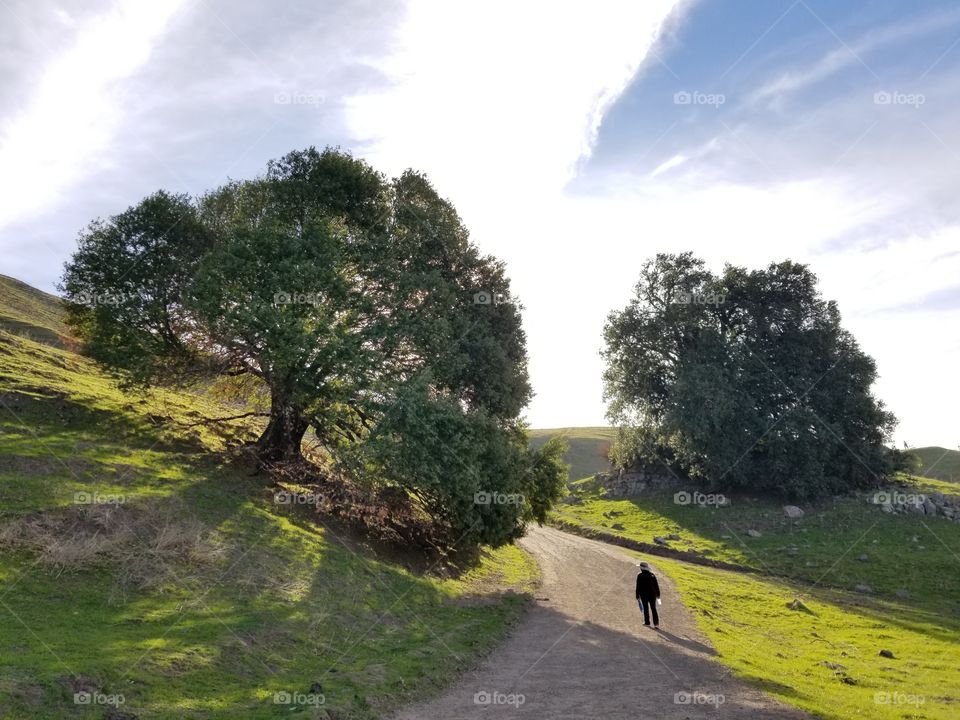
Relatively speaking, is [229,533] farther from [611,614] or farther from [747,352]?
[747,352]

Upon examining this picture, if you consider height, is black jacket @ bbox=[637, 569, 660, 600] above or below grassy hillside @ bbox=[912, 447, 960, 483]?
below

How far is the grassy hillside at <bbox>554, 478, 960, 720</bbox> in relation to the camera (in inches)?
670

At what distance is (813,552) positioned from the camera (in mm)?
41656

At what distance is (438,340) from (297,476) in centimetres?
1056

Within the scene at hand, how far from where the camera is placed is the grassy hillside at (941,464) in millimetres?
81688
